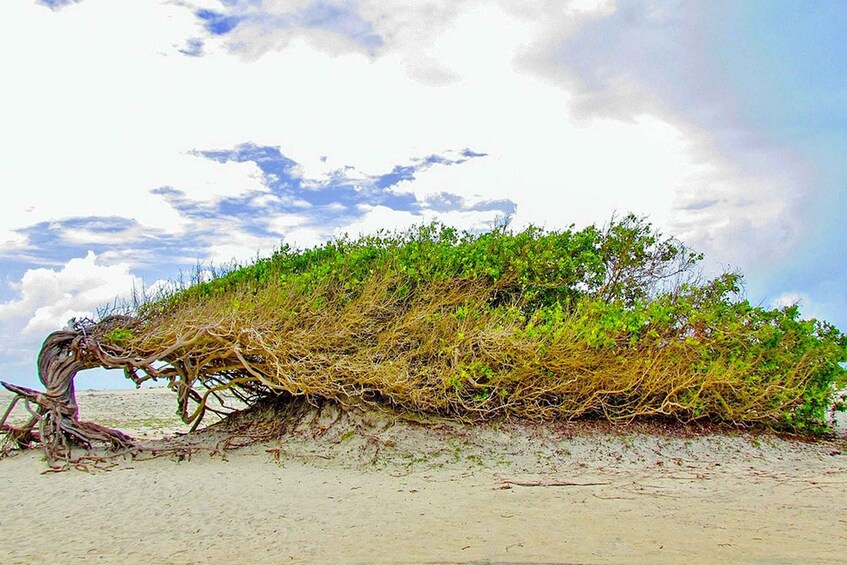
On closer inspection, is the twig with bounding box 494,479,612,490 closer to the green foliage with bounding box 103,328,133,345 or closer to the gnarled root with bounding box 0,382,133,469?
the gnarled root with bounding box 0,382,133,469

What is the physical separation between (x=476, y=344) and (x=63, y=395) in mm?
6109

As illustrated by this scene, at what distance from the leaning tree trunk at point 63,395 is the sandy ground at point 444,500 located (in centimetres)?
43

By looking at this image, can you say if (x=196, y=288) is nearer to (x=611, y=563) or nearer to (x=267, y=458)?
(x=267, y=458)

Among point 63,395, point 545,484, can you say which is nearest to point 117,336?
point 63,395

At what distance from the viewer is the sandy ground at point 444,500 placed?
6121 mm

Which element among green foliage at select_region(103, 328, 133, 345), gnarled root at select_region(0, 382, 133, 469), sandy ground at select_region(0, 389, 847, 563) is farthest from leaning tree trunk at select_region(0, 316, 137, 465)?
sandy ground at select_region(0, 389, 847, 563)

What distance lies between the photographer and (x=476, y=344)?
9820 mm

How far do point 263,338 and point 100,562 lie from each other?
4.19m

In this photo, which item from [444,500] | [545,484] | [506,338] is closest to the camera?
[444,500]

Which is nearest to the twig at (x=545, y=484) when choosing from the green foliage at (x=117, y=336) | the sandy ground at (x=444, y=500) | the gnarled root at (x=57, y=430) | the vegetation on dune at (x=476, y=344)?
the sandy ground at (x=444, y=500)

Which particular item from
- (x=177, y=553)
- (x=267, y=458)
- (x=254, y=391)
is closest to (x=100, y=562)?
(x=177, y=553)

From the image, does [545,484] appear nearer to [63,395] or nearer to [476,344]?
[476,344]

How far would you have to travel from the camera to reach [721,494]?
313 inches

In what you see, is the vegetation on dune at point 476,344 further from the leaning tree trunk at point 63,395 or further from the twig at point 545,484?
the twig at point 545,484
